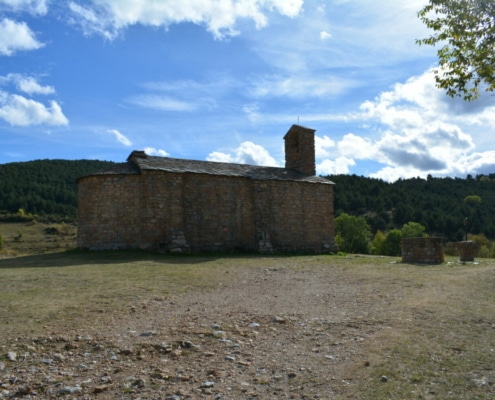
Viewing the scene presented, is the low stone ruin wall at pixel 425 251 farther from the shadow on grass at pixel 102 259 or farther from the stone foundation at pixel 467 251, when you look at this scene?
the shadow on grass at pixel 102 259

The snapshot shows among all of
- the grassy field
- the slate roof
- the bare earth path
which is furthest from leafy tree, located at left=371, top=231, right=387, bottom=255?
the bare earth path

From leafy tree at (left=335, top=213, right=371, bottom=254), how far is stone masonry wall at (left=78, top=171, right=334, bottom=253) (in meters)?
21.6

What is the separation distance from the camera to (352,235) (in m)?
45.9

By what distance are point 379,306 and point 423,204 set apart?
6426cm

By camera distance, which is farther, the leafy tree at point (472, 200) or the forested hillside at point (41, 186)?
the leafy tree at point (472, 200)

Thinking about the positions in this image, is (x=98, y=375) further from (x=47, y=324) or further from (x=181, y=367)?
(x=47, y=324)

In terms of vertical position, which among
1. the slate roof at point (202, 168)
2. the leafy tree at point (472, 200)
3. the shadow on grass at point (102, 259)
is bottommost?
the shadow on grass at point (102, 259)

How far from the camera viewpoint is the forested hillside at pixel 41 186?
62.7 metres

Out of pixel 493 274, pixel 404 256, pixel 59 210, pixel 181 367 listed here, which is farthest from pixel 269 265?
pixel 59 210

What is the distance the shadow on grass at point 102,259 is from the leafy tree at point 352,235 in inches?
1077

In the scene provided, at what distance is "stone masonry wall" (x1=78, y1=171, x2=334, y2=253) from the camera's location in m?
20.1

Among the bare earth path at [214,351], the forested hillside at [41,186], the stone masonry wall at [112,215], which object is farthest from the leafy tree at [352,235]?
the bare earth path at [214,351]

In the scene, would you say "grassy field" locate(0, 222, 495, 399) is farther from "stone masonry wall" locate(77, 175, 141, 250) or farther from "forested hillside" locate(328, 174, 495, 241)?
"forested hillside" locate(328, 174, 495, 241)

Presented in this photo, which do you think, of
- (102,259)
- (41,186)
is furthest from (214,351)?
(41,186)
